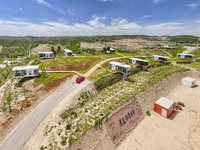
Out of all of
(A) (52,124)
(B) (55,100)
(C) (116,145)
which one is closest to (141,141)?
(C) (116,145)

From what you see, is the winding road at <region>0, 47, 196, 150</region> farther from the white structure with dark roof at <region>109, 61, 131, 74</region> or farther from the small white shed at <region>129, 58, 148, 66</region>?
the small white shed at <region>129, 58, 148, 66</region>

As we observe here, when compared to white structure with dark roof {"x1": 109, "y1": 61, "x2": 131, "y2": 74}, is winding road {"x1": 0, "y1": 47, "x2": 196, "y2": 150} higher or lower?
lower

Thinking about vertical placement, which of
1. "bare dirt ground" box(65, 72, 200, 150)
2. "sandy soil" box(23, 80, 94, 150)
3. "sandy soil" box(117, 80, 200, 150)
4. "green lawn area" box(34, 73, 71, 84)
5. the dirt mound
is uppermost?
the dirt mound

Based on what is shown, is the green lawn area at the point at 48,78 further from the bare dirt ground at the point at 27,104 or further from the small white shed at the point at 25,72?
the small white shed at the point at 25,72

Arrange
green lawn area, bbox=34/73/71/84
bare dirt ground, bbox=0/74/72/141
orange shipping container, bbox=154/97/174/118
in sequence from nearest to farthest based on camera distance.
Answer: bare dirt ground, bbox=0/74/72/141 < orange shipping container, bbox=154/97/174/118 < green lawn area, bbox=34/73/71/84

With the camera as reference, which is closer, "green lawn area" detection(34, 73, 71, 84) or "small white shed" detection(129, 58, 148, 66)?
"green lawn area" detection(34, 73, 71, 84)

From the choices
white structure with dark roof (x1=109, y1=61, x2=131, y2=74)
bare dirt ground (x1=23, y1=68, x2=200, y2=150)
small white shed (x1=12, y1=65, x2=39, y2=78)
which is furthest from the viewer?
white structure with dark roof (x1=109, y1=61, x2=131, y2=74)

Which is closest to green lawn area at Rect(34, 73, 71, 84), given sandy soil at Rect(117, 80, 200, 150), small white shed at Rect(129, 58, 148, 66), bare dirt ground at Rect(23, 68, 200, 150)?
bare dirt ground at Rect(23, 68, 200, 150)

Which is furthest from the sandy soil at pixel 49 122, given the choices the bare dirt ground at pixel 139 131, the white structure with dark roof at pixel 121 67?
the white structure with dark roof at pixel 121 67

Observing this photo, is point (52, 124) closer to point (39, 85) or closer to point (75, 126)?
point (75, 126)
